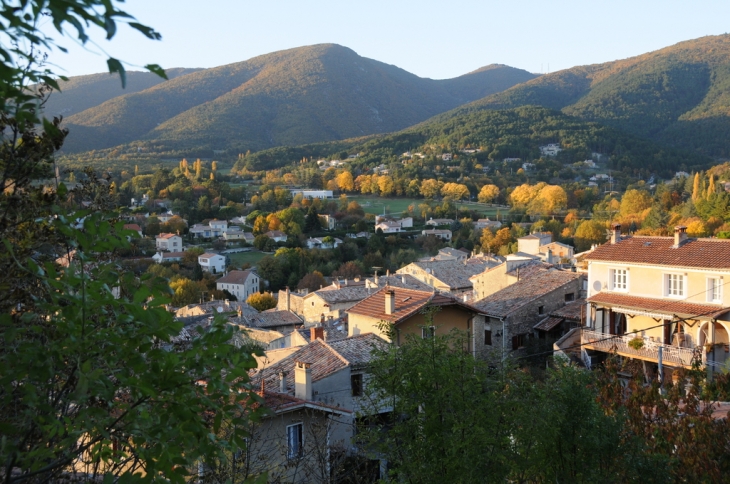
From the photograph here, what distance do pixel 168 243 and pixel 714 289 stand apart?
178 ft

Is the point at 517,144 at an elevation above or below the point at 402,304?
above

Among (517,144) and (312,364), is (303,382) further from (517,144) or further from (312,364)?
(517,144)

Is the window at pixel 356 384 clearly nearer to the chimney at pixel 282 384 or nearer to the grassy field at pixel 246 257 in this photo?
the chimney at pixel 282 384

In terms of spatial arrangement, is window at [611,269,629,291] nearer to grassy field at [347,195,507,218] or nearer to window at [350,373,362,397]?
window at [350,373,362,397]

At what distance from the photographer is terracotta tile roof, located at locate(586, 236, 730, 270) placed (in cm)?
1860

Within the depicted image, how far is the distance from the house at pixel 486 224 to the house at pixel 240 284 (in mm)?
30480

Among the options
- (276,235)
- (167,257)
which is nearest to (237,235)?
(276,235)

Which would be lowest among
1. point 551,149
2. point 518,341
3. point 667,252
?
point 518,341

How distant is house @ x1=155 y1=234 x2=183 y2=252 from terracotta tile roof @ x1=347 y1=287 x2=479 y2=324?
47209 millimetres

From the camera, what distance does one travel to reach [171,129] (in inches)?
6289

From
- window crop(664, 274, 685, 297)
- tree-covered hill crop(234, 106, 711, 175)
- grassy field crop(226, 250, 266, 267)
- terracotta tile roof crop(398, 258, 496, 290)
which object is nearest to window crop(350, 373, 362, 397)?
window crop(664, 274, 685, 297)

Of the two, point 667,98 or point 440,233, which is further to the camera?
point 667,98

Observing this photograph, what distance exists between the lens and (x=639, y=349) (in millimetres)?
18797

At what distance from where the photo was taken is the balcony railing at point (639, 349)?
17.8 metres
